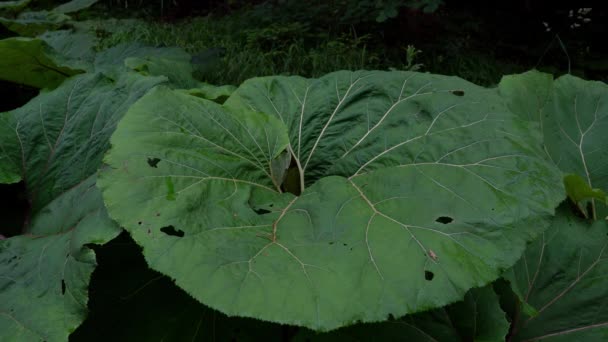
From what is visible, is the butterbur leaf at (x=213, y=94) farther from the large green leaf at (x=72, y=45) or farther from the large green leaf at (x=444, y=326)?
the large green leaf at (x=72, y=45)

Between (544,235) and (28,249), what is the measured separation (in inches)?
52.3

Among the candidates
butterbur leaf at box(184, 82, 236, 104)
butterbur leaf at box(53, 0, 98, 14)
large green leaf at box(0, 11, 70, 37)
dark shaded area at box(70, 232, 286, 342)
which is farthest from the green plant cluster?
butterbur leaf at box(53, 0, 98, 14)

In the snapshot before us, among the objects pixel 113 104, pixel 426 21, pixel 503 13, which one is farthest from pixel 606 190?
pixel 503 13

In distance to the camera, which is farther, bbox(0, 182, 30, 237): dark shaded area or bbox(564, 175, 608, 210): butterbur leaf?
bbox(0, 182, 30, 237): dark shaded area

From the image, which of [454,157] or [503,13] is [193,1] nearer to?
[503,13]

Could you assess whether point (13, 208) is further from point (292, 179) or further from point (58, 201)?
point (292, 179)

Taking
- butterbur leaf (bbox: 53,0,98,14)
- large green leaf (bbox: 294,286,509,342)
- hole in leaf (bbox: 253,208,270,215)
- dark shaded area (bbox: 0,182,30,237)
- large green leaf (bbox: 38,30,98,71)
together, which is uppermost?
hole in leaf (bbox: 253,208,270,215)

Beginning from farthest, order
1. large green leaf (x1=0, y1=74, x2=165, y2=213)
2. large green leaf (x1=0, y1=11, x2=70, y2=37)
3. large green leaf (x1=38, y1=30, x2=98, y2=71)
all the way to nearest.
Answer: large green leaf (x1=0, y1=11, x2=70, y2=37) < large green leaf (x1=38, y1=30, x2=98, y2=71) < large green leaf (x1=0, y1=74, x2=165, y2=213)

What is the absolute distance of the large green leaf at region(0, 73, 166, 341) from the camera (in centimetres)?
105

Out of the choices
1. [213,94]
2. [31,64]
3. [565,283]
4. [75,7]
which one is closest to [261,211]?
[213,94]

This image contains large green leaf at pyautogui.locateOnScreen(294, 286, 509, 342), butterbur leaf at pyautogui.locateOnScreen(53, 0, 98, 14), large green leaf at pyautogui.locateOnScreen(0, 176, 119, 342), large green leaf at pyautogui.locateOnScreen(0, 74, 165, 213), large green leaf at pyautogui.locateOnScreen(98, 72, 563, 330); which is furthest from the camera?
butterbur leaf at pyautogui.locateOnScreen(53, 0, 98, 14)

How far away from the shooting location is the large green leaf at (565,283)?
47.0 inches

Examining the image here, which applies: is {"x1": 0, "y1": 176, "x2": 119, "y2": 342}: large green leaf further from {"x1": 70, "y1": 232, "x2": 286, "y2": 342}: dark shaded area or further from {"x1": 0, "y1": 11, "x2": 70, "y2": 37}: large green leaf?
{"x1": 0, "y1": 11, "x2": 70, "y2": 37}: large green leaf

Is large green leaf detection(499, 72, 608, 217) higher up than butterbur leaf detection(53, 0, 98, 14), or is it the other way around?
large green leaf detection(499, 72, 608, 217)
